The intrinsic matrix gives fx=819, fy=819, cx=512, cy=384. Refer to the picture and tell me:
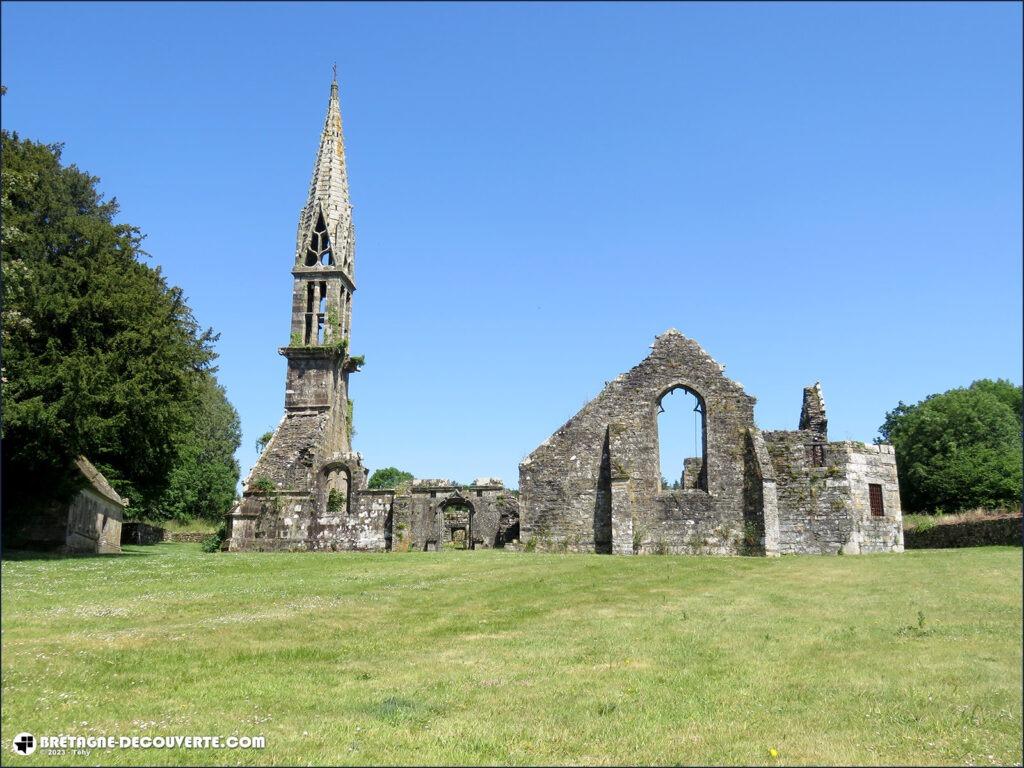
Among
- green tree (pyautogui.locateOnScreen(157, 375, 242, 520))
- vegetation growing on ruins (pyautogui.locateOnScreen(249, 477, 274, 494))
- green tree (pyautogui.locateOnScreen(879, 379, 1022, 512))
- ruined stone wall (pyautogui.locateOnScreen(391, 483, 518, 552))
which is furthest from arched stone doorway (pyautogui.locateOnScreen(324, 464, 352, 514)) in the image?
green tree (pyautogui.locateOnScreen(157, 375, 242, 520))

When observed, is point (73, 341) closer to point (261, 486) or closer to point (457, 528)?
point (261, 486)

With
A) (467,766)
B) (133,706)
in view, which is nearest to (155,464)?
(133,706)

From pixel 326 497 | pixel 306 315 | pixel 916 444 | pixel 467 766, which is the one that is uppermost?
pixel 306 315

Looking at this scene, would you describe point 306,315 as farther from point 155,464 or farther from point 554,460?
point 554,460

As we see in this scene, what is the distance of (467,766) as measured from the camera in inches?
250

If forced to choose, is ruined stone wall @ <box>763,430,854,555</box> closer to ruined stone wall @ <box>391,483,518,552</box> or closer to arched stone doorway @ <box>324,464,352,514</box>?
ruined stone wall @ <box>391,483,518,552</box>

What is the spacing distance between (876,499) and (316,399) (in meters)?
23.6

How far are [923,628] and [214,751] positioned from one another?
5923 millimetres

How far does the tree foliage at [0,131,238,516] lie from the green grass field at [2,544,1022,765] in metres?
8.39

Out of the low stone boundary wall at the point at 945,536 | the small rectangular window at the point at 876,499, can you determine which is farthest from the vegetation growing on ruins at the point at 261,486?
the low stone boundary wall at the point at 945,536

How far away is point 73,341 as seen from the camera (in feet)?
79.5

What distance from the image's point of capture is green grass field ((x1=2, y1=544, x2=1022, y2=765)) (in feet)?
20.6

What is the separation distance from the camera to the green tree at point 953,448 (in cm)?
3606

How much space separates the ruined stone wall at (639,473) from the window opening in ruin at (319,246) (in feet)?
57.8
